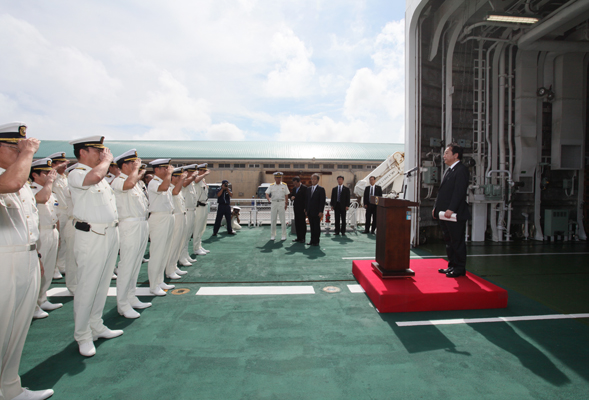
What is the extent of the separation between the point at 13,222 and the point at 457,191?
182 inches

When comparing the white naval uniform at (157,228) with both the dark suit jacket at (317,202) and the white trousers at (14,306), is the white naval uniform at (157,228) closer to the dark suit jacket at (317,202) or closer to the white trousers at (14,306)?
the white trousers at (14,306)

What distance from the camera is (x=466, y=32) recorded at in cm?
731

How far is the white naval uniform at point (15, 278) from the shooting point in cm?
189

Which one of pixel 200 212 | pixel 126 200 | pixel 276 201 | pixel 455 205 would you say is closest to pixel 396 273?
pixel 455 205

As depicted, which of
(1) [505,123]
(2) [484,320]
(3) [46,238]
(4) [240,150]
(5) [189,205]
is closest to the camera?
(2) [484,320]

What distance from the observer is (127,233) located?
349 centimetres

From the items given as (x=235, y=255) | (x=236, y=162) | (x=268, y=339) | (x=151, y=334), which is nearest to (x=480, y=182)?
(x=235, y=255)

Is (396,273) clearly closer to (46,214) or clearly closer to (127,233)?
(127,233)

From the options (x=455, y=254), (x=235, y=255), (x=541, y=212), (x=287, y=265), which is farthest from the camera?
(x=541, y=212)

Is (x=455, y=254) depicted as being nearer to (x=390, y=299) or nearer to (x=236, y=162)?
(x=390, y=299)

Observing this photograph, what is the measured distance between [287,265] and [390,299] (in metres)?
2.52

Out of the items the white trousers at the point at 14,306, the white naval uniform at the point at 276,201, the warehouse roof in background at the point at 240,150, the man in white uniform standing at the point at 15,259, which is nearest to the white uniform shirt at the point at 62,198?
the man in white uniform standing at the point at 15,259

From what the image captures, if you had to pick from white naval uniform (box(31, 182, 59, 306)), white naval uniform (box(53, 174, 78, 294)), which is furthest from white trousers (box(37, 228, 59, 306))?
white naval uniform (box(53, 174, 78, 294))

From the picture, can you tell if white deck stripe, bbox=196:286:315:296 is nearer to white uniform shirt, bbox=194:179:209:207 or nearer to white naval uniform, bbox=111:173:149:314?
white naval uniform, bbox=111:173:149:314
